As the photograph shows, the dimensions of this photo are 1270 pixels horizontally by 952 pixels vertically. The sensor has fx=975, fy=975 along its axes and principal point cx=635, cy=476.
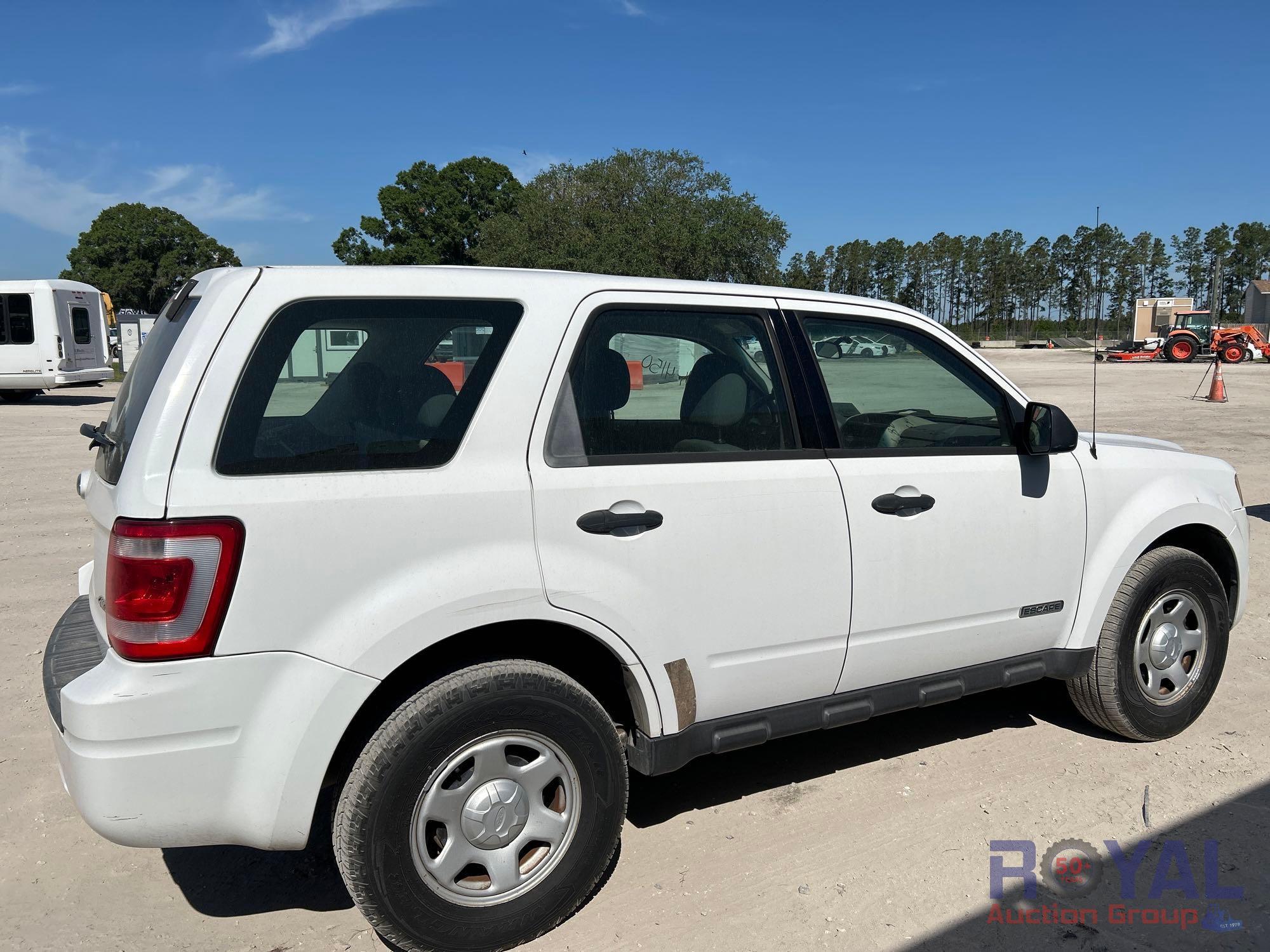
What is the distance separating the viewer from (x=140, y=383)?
2.72 meters

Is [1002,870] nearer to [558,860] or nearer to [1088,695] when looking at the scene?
[1088,695]

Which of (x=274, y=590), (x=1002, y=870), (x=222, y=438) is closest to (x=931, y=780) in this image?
(x=1002, y=870)

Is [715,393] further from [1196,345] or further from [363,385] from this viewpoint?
[1196,345]

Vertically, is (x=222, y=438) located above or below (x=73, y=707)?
above

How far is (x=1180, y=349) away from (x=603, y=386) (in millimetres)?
46643

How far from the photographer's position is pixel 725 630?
300 centimetres

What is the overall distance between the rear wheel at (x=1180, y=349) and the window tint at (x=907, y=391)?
148ft

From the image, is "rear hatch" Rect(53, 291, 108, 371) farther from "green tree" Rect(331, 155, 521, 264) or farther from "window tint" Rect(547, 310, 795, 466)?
"green tree" Rect(331, 155, 521, 264)

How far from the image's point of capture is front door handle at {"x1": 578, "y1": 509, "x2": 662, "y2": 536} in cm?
273

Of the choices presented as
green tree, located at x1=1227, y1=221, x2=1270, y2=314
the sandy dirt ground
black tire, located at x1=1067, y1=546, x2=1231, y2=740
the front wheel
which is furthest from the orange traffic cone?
green tree, located at x1=1227, y1=221, x2=1270, y2=314

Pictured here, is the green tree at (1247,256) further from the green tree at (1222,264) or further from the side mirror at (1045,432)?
the side mirror at (1045,432)

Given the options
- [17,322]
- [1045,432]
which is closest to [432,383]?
[1045,432]

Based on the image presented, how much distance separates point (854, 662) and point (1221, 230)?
11768cm

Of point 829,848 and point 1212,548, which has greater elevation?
point 1212,548
